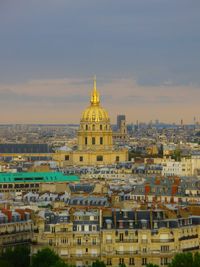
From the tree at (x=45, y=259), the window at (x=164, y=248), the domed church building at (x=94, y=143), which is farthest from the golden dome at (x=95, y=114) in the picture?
the tree at (x=45, y=259)

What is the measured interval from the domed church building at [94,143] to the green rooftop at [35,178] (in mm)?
30582

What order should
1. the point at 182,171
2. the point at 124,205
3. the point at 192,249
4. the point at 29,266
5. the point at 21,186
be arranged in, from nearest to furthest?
the point at 29,266, the point at 192,249, the point at 124,205, the point at 21,186, the point at 182,171

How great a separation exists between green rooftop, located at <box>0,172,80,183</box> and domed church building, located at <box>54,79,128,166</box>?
100 ft

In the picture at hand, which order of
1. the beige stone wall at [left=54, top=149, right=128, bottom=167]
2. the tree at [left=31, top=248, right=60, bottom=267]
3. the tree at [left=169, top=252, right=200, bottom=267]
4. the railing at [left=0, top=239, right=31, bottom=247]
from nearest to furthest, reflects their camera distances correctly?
the tree at [left=169, top=252, right=200, bottom=267] → the tree at [left=31, top=248, right=60, bottom=267] → the railing at [left=0, top=239, right=31, bottom=247] → the beige stone wall at [left=54, top=149, right=128, bottom=167]

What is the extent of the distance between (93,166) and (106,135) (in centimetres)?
893

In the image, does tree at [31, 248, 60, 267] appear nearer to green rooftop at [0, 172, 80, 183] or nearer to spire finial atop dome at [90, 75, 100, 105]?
green rooftop at [0, 172, 80, 183]

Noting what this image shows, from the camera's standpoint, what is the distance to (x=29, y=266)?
50.0m

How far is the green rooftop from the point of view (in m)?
94.7

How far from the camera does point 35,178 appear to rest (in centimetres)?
9556

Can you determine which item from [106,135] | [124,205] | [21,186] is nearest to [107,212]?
[124,205]

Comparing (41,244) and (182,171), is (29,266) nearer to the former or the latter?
(41,244)

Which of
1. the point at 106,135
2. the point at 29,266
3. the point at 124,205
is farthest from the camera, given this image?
the point at 106,135

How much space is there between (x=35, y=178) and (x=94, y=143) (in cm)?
3427

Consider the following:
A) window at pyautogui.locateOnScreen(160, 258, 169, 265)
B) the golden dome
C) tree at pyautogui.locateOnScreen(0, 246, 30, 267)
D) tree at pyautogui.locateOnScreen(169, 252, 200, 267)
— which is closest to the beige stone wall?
the golden dome
